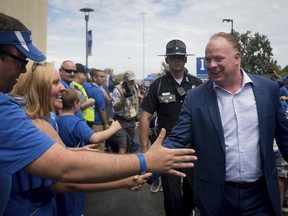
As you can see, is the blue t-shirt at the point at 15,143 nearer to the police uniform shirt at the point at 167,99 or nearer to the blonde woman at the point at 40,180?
the blonde woman at the point at 40,180

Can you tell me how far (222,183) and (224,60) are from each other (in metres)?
1.03

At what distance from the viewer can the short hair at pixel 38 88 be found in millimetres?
2547

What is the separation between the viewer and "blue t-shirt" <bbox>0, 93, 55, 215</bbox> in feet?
4.52

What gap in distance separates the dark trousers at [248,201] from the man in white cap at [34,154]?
104cm

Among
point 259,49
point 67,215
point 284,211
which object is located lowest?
point 284,211

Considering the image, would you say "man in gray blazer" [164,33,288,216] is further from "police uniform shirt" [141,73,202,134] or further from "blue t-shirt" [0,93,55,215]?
"blue t-shirt" [0,93,55,215]

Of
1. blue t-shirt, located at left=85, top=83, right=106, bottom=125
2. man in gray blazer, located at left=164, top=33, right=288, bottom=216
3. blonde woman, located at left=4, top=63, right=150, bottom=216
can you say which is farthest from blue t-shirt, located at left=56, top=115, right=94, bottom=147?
blue t-shirt, located at left=85, top=83, right=106, bottom=125

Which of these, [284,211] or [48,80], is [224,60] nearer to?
[48,80]

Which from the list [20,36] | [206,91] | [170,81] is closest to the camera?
[20,36]

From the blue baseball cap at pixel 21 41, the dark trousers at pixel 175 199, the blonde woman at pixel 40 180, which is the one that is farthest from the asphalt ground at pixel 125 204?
the blue baseball cap at pixel 21 41

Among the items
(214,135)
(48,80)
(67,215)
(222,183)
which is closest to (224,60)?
(214,135)

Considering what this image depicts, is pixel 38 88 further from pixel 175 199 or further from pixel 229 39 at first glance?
pixel 175 199

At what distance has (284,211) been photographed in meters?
4.67

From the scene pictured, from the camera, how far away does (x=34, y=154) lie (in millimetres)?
1405
